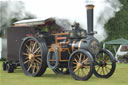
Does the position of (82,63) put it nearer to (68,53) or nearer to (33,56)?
(68,53)

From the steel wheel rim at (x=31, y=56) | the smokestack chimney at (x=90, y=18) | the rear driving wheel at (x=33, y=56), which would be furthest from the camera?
the steel wheel rim at (x=31, y=56)

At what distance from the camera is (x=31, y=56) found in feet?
25.8

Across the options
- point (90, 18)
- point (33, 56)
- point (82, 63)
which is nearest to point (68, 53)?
point (82, 63)

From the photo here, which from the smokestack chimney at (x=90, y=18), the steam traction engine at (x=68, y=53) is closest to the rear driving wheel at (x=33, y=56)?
the steam traction engine at (x=68, y=53)

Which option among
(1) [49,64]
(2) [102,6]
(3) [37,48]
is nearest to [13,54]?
(3) [37,48]

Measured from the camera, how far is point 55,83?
6.34 metres

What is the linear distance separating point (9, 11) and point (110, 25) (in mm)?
13217

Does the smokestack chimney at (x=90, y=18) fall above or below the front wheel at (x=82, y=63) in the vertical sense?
above

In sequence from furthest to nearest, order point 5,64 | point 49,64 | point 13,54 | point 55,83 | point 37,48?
point 5,64 < point 13,54 < point 37,48 < point 49,64 < point 55,83

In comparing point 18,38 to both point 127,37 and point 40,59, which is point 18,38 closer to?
point 40,59

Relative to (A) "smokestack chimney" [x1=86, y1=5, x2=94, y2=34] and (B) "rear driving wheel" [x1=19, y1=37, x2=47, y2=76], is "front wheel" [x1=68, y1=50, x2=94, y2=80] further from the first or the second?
(B) "rear driving wheel" [x1=19, y1=37, x2=47, y2=76]

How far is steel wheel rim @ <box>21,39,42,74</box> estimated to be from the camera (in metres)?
7.84

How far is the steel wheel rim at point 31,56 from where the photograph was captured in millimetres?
7844

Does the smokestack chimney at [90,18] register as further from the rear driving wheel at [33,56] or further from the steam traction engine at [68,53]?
the rear driving wheel at [33,56]
